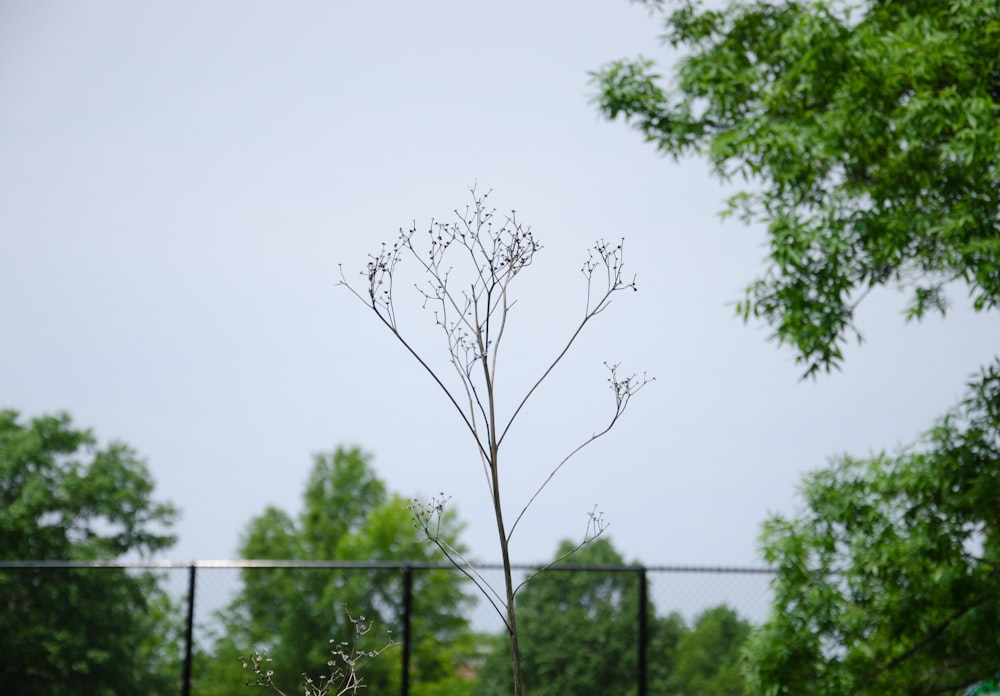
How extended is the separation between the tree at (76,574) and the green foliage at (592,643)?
130 inches

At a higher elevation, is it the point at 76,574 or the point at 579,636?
the point at 76,574

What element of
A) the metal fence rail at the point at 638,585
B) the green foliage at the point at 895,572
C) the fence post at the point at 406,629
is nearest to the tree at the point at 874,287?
the green foliage at the point at 895,572

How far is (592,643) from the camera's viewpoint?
8375 millimetres

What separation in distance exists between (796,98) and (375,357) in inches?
419

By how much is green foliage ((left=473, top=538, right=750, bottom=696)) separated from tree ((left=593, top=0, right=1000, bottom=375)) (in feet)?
12.3

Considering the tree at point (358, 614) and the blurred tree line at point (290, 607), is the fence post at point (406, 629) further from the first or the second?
the tree at point (358, 614)

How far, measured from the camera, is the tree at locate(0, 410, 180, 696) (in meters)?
9.03

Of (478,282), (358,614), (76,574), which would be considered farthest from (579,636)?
(478,282)

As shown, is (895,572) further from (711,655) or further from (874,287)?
(711,655)

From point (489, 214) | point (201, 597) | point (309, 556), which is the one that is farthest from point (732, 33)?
point (309, 556)

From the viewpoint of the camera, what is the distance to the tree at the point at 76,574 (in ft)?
29.6

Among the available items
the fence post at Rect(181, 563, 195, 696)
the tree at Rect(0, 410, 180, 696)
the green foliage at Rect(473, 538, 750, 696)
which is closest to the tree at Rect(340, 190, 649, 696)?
the fence post at Rect(181, 563, 195, 696)

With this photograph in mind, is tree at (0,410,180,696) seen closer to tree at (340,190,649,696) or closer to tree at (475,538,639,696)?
tree at (475,538,639,696)

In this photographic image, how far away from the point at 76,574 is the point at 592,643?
Result: 201 inches
